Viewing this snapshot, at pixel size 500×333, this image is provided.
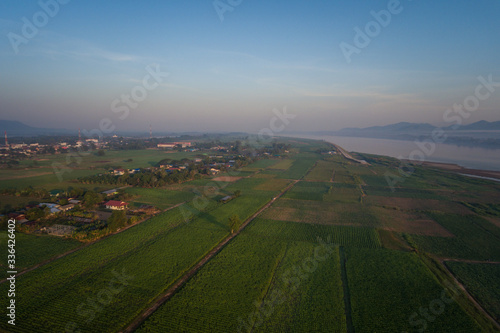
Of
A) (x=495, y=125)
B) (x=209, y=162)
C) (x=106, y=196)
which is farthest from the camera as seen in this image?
(x=495, y=125)

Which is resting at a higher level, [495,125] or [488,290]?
[495,125]

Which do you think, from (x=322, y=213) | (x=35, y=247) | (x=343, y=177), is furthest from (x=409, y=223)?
(x=35, y=247)

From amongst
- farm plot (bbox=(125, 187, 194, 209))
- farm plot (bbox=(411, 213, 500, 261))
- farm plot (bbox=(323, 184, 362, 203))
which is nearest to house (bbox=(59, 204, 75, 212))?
farm plot (bbox=(125, 187, 194, 209))

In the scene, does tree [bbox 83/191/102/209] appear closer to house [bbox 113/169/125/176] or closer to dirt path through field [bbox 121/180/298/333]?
dirt path through field [bbox 121/180/298/333]

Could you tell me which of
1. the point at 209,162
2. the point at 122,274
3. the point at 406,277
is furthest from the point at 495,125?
the point at 122,274

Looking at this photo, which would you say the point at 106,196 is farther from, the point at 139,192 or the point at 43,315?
the point at 43,315

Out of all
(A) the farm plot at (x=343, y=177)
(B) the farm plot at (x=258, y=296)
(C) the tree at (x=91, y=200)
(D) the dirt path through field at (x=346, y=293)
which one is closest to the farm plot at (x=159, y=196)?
(C) the tree at (x=91, y=200)
